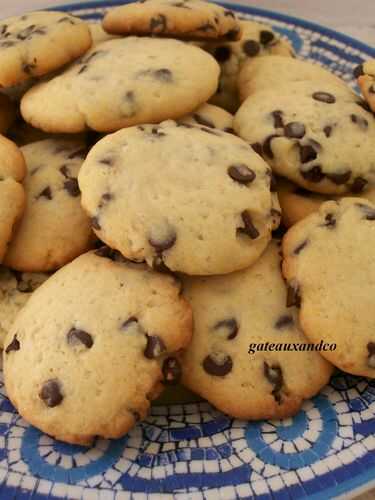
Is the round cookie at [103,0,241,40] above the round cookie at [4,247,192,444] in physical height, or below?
above

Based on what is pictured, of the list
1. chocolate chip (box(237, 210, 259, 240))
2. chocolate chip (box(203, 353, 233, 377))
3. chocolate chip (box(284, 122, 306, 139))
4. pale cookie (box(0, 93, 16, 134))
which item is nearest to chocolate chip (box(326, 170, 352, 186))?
chocolate chip (box(284, 122, 306, 139))

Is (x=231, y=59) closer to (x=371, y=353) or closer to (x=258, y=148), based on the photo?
(x=258, y=148)

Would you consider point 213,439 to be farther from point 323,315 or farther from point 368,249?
point 368,249

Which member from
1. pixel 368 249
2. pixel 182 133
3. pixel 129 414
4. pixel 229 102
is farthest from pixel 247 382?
pixel 229 102

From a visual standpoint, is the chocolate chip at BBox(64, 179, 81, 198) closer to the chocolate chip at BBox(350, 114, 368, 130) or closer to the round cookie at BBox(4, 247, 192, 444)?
the round cookie at BBox(4, 247, 192, 444)

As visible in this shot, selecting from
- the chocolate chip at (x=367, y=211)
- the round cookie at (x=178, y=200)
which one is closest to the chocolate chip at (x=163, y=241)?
the round cookie at (x=178, y=200)

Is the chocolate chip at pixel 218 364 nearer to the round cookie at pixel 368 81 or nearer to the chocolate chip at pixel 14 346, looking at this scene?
the chocolate chip at pixel 14 346

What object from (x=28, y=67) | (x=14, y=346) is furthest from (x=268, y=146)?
(x=14, y=346)
